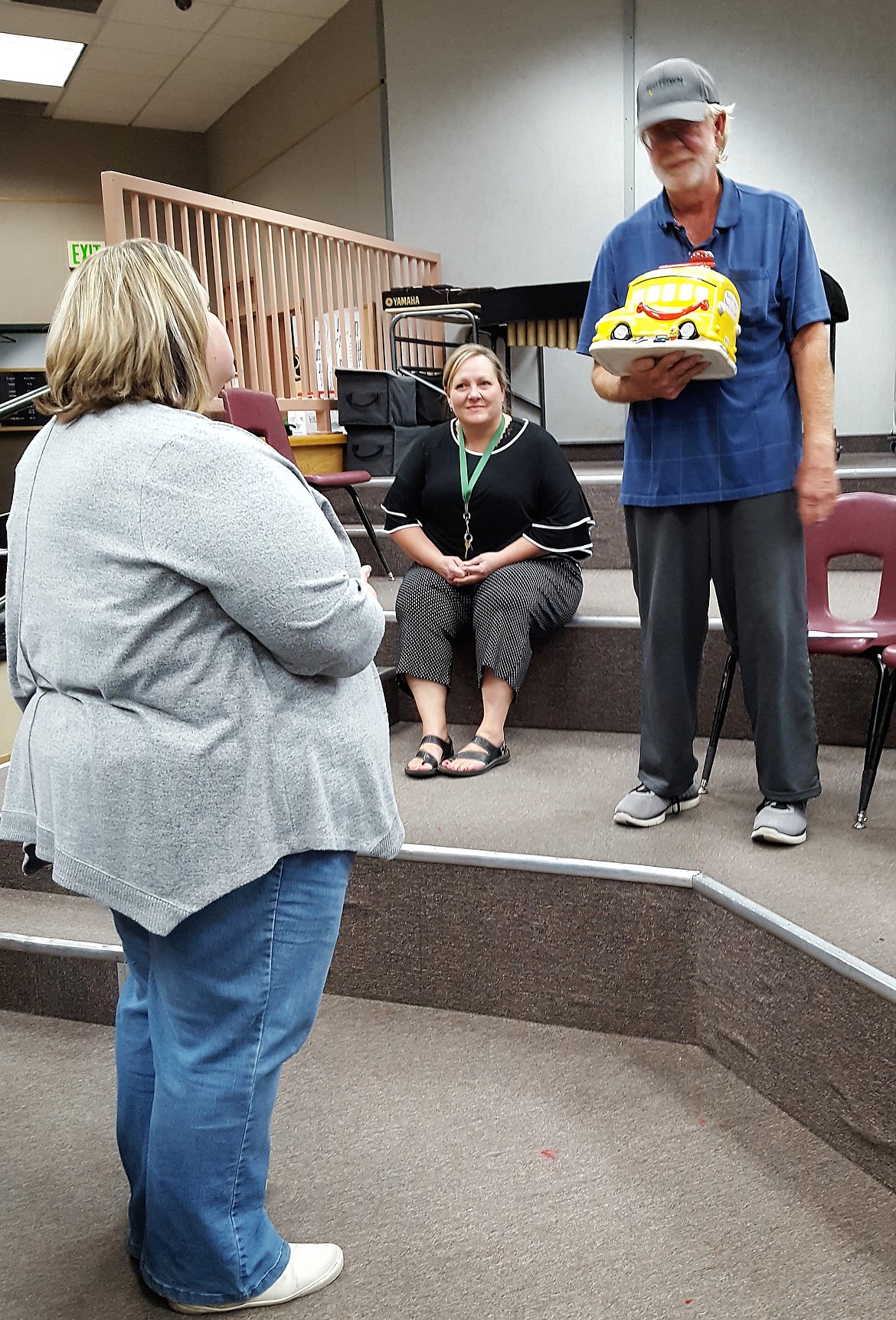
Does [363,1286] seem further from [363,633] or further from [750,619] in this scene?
[750,619]

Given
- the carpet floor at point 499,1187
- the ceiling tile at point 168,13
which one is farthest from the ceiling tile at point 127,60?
the carpet floor at point 499,1187

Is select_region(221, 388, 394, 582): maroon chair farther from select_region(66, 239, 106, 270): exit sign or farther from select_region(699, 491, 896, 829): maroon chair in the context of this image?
select_region(699, 491, 896, 829): maroon chair

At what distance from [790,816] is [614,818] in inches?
13.0

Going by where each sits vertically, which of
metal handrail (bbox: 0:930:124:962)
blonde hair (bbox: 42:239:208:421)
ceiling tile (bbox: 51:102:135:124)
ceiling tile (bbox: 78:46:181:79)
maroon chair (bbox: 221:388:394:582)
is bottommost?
metal handrail (bbox: 0:930:124:962)

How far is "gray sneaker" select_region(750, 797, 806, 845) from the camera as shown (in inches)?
77.1

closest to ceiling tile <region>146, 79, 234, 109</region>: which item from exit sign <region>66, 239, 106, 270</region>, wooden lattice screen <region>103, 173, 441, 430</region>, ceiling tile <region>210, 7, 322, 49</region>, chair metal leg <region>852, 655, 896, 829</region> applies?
ceiling tile <region>210, 7, 322, 49</region>

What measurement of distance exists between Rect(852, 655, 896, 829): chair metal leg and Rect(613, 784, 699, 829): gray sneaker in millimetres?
342

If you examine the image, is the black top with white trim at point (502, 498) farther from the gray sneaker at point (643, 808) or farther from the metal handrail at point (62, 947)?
the metal handrail at point (62, 947)

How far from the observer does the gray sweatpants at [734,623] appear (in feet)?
6.35

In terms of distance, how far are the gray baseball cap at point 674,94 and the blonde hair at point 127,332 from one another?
1020 millimetres

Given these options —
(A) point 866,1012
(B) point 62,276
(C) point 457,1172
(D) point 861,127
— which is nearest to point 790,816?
(A) point 866,1012

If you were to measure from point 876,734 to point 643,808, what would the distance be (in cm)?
46

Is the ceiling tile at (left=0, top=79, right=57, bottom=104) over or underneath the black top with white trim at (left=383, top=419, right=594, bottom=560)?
over

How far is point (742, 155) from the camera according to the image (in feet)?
19.1
